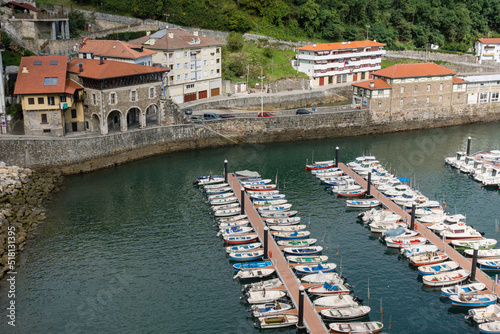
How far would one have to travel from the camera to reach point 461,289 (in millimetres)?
41125

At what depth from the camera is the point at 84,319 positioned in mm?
39562

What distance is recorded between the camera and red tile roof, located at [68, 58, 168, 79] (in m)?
69.9

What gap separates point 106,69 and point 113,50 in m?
12.4

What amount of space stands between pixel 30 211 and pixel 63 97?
61.9 feet

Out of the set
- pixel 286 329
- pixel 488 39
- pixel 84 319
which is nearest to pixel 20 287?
pixel 84 319

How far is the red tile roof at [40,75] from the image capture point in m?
67.6

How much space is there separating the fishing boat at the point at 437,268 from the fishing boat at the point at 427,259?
794 mm

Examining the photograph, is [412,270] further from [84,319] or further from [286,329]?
[84,319]

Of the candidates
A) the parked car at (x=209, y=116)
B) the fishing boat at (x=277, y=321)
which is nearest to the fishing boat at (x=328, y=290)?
the fishing boat at (x=277, y=321)

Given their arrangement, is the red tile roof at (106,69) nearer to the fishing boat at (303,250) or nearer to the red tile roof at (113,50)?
the red tile roof at (113,50)

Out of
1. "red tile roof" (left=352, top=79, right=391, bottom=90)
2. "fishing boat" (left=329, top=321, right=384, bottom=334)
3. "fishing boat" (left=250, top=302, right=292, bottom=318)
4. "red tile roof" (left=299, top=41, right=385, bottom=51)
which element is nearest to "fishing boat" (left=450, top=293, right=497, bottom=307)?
"fishing boat" (left=329, top=321, right=384, bottom=334)

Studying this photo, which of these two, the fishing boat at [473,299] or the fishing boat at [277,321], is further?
the fishing boat at [473,299]

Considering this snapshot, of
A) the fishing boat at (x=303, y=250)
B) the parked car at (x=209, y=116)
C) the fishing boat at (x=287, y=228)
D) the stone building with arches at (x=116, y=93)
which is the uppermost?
the stone building with arches at (x=116, y=93)

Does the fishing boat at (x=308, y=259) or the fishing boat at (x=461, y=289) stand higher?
the fishing boat at (x=308, y=259)
